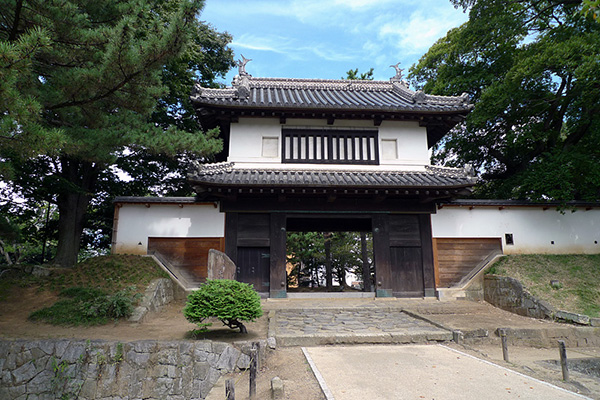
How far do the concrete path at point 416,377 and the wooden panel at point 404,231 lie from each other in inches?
230

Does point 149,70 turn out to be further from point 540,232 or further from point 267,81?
point 540,232

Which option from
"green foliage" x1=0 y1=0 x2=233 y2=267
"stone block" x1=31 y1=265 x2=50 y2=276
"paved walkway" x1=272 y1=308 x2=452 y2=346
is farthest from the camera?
"stone block" x1=31 y1=265 x2=50 y2=276

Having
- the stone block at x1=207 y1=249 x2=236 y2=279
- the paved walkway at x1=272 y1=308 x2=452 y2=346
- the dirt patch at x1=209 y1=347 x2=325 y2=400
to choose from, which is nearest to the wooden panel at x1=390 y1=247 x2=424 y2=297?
the paved walkway at x1=272 y1=308 x2=452 y2=346

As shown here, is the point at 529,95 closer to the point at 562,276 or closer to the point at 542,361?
the point at 562,276

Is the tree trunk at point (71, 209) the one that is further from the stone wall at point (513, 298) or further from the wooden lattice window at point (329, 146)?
the stone wall at point (513, 298)

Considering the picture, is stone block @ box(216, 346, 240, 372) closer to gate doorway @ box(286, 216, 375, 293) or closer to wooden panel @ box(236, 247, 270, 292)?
wooden panel @ box(236, 247, 270, 292)

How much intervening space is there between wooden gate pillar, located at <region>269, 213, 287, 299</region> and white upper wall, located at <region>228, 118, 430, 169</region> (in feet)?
7.50

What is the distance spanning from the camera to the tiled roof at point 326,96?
12719 millimetres

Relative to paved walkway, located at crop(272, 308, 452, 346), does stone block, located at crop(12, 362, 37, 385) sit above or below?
below

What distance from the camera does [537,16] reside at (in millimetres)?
13594

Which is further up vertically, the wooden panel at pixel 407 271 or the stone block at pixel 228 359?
the wooden panel at pixel 407 271

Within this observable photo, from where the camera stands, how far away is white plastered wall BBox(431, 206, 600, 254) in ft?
41.4

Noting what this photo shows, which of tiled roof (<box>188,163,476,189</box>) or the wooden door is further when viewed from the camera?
the wooden door

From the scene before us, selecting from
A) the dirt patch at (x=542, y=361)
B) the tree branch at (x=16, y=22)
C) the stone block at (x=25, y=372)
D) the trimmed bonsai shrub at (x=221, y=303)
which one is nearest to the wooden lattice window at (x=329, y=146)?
the trimmed bonsai shrub at (x=221, y=303)
